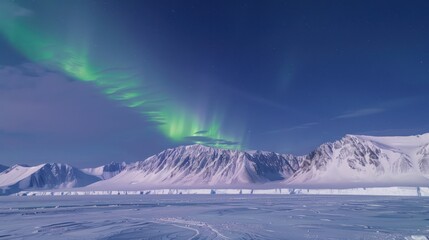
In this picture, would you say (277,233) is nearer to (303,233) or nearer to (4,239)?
(303,233)

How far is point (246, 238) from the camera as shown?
2761cm

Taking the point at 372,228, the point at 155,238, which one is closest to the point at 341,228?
the point at 372,228

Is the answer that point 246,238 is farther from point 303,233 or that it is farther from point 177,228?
point 177,228

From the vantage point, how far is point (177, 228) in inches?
1316

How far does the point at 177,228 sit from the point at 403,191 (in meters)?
156

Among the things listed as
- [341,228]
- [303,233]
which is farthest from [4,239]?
[341,228]

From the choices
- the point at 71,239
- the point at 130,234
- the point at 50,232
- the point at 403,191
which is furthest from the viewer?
the point at 403,191

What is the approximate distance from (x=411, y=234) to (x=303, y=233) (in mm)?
7960

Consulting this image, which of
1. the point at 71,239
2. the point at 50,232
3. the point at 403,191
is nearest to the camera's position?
the point at 71,239

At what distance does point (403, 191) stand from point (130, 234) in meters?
161

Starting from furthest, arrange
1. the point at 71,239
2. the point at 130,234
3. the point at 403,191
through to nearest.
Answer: the point at 403,191 → the point at 130,234 → the point at 71,239

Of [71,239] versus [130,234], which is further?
[130,234]

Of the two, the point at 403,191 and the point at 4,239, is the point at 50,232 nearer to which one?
the point at 4,239

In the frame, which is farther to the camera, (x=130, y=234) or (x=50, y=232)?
(x=50, y=232)
